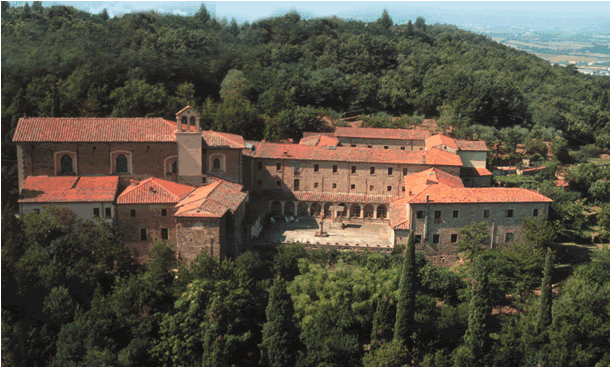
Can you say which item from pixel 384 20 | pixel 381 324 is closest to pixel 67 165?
pixel 381 324

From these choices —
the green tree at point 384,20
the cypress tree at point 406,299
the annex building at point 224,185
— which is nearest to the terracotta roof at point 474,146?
the annex building at point 224,185

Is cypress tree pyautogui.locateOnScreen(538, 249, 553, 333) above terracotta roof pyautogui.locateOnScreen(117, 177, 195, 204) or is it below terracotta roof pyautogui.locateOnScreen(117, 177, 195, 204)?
below

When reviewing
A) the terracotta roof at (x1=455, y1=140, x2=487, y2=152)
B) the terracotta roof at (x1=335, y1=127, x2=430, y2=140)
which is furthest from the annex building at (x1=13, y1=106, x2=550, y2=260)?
the terracotta roof at (x1=335, y1=127, x2=430, y2=140)

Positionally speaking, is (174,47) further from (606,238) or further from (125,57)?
(606,238)

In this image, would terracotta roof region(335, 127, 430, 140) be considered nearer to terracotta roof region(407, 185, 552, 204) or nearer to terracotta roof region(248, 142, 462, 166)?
terracotta roof region(248, 142, 462, 166)

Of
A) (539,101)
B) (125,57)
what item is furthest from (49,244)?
(539,101)

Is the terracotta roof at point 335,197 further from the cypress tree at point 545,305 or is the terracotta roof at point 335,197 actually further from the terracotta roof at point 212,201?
the cypress tree at point 545,305
